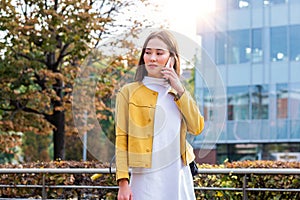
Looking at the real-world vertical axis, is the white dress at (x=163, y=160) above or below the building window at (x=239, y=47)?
below

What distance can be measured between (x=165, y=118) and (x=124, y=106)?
0.67ft

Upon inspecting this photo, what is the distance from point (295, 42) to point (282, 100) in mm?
2411

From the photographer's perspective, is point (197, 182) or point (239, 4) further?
point (239, 4)

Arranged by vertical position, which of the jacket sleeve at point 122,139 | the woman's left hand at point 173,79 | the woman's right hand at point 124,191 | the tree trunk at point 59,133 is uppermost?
the woman's left hand at point 173,79

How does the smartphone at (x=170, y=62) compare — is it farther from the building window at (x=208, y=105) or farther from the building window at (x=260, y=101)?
the building window at (x=260, y=101)

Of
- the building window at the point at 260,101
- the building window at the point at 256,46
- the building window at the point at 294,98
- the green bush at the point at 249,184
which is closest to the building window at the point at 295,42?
the building window at the point at 294,98

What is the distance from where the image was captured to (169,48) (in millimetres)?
3461

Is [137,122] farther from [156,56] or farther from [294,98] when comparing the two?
[294,98]

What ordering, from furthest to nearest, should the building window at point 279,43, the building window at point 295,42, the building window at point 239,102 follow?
the building window at point 239,102 < the building window at point 279,43 < the building window at point 295,42

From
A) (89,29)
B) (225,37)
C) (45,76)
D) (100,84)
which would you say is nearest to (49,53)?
(45,76)

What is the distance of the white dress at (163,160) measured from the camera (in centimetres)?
344

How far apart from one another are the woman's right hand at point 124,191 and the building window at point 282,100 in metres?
26.2

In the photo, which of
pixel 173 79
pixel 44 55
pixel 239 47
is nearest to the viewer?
pixel 173 79

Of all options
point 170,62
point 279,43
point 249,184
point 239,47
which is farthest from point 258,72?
point 170,62
